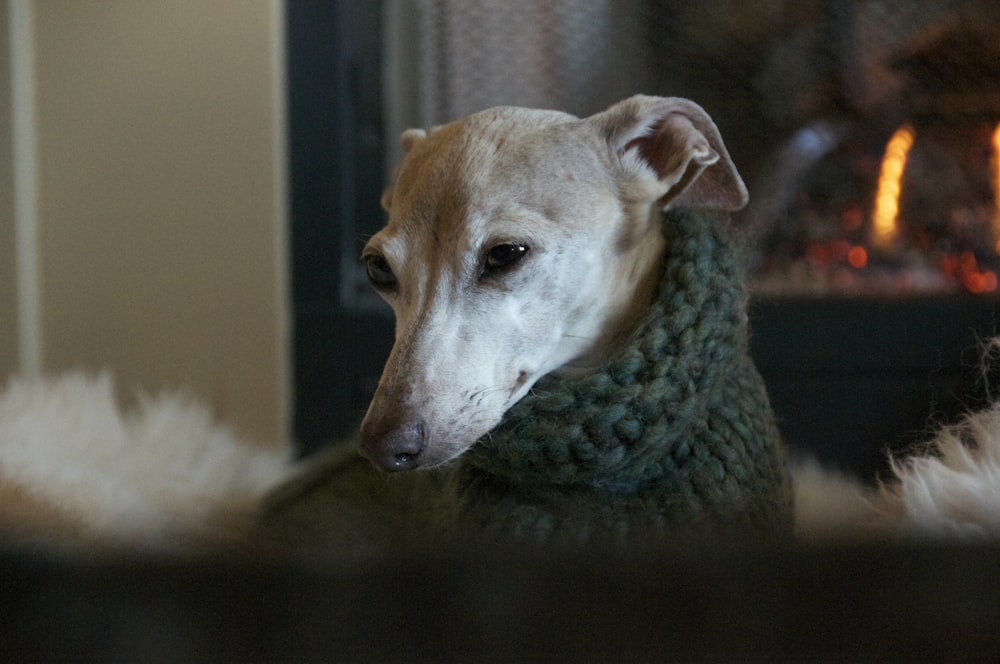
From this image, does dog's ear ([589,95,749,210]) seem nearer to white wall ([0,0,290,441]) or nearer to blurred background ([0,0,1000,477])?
blurred background ([0,0,1000,477])

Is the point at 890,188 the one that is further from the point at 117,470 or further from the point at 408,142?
the point at 117,470

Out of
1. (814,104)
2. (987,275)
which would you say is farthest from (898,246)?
(814,104)

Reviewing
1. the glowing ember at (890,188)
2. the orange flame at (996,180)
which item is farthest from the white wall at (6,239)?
the orange flame at (996,180)

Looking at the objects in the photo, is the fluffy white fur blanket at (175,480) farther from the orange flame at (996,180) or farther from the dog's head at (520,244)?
the orange flame at (996,180)

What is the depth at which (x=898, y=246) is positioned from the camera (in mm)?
1250

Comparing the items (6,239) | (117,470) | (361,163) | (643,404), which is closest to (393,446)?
(643,404)

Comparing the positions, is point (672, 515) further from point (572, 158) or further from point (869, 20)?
point (869, 20)

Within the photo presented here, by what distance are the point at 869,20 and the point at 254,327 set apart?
1.01 meters

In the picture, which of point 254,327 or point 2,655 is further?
point 254,327

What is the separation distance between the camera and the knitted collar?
21.0 inches

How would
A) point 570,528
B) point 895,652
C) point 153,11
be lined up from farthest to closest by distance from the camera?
point 153,11 → point 570,528 → point 895,652

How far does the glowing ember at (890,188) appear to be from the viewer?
122 centimetres

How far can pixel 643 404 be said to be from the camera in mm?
533

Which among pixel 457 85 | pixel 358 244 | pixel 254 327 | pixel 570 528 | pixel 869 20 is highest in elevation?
pixel 869 20
